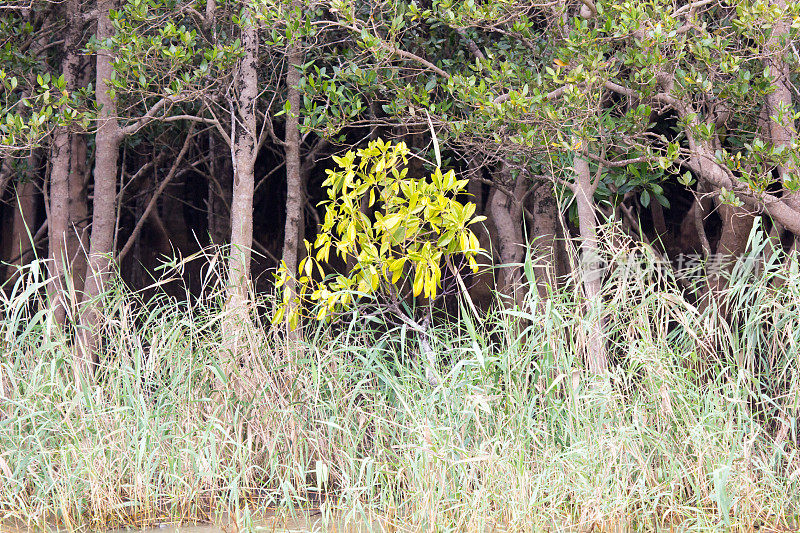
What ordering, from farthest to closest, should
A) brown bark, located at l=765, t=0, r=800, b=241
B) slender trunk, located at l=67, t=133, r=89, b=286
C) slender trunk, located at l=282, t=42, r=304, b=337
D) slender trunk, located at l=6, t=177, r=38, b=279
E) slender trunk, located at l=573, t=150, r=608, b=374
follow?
1. slender trunk, located at l=6, t=177, r=38, b=279
2. slender trunk, located at l=67, t=133, r=89, b=286
3. slender trunk, located at l=282, t=42, r=304, b=337
4. brown bark, located at l=765, t=0, r=800, b=241
5. slender trunk, located at l=573, t=150, r=608, b=374

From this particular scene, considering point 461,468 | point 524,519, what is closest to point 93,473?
point 461,468

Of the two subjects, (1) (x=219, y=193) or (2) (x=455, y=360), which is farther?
(1) (x=219, y=193)

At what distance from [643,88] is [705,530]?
7.88ft

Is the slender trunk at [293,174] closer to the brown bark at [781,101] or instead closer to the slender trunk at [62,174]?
the slender trunk at [62,174]

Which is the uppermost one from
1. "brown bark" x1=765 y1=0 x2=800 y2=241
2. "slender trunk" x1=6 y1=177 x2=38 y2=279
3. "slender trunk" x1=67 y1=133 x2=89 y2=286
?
"brown bark" x1=765 y1=0 x2=800 y2=241

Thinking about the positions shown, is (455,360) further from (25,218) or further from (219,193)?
(25,218)

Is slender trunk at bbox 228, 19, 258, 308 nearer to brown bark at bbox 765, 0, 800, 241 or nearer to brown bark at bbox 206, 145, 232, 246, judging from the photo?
brown bark at bbox 206, 145, 232, 246

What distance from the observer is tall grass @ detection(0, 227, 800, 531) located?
3.25 metres

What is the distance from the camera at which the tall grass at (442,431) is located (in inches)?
128

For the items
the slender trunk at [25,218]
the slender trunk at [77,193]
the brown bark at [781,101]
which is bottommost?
the slender trunk at [25,218]

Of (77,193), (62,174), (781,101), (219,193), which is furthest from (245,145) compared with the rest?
(781,101)

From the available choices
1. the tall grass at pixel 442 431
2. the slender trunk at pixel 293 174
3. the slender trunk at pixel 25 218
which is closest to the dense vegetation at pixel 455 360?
the tall grass at pixel 442 431

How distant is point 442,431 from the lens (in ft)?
11.3

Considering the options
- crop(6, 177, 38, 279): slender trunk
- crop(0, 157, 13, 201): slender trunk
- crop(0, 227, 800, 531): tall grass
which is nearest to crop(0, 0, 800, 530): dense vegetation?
crop(0, 227, 800, 531): tall grass
